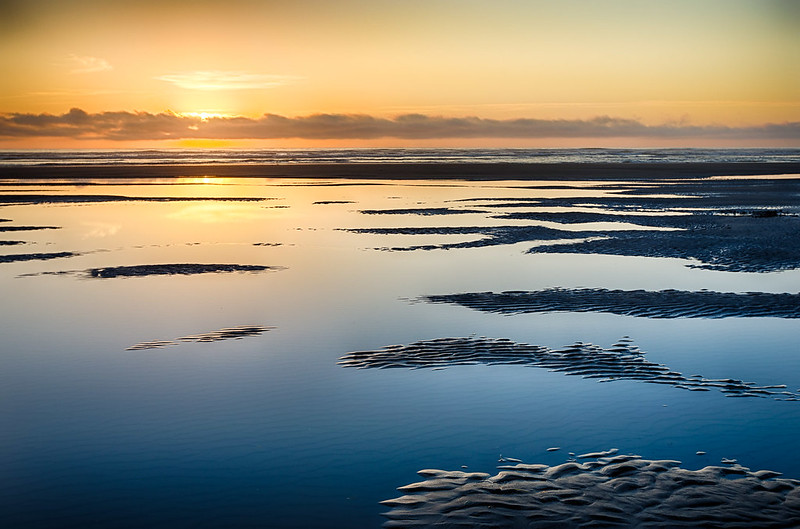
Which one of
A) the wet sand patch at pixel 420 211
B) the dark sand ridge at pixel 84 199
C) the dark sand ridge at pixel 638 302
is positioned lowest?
the dark sand ridge at pixel 638 302

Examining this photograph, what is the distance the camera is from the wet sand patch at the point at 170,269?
2008 cm

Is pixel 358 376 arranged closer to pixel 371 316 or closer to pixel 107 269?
pixel 371 316

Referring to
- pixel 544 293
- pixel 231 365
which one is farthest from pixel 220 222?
pixel 231 365

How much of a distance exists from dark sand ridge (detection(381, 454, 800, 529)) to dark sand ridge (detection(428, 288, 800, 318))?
7.55 metres

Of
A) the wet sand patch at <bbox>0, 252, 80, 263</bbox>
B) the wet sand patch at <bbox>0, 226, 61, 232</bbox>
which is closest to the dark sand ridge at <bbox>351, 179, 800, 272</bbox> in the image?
the wet sand patch at <bbox>0, 252, 80, 263</bbox>

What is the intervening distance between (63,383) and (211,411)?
2617mm

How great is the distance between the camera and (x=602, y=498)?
7266 millimetres

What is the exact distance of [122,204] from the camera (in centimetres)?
4050

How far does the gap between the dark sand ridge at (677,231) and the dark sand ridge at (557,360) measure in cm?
975

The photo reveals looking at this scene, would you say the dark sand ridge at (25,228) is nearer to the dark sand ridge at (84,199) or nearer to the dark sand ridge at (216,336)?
the dark sand ridge at (84,199)

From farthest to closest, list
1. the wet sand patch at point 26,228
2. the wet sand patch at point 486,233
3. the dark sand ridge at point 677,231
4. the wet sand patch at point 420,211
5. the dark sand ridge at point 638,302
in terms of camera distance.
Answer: the wet sand patch at point 420,211 → the wet sand patch at point 26,228 → the wet sand patch at point 486,233 → the dark sand ridge at point 677,231 → the dark sand ridge at point 638,302

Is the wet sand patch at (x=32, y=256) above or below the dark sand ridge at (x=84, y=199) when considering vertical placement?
below

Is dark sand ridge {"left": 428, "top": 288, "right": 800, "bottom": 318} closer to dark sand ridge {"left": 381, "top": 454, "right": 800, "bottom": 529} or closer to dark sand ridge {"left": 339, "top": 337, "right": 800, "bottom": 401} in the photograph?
dark sand ridge {"left": 339, "top": 337, "right": 800, "bottom": 401}

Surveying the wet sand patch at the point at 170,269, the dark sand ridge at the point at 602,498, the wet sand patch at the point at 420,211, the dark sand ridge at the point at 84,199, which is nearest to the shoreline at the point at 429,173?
the dark sand ridge at the point at 84,199
